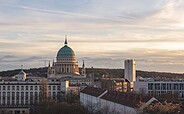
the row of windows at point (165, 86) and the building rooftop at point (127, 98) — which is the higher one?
the building rooftop at point (127, 98)

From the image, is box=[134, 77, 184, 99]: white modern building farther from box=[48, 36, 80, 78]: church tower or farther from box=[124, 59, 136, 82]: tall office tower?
box=[124, 59, 136, 82]: tall office tower

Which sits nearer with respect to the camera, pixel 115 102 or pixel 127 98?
pixel 127 98

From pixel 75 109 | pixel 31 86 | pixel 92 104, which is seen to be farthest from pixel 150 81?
pixel 75 109

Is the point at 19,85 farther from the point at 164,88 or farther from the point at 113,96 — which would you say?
the point at 113,96

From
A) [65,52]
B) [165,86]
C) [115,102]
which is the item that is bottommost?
[165,86]

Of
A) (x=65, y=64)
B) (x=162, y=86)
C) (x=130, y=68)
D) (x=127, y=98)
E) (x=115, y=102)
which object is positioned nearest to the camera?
(x=127, y=98)

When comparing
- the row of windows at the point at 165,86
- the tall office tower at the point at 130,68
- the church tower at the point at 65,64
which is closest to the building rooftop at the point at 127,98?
the row of windows at the point at 165,86

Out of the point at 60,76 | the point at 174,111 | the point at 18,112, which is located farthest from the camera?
the point at 60,76

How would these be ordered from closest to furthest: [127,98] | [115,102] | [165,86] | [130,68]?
[127,98], [115,102], [165,86], [130,68]

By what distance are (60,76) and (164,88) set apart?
33.6 meters

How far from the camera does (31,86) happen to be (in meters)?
103

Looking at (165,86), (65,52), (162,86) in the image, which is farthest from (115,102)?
(65,52)

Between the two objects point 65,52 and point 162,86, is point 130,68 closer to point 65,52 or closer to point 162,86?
point 65,52

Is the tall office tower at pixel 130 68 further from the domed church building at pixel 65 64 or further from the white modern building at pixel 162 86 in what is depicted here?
the white modern building at pixel 162 86
